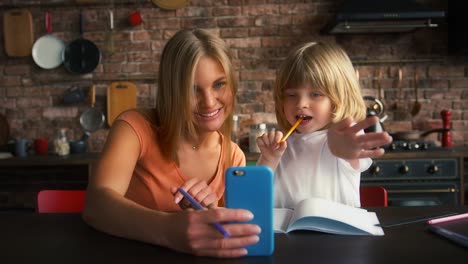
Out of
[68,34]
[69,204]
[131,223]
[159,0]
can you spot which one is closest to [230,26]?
[159,0]

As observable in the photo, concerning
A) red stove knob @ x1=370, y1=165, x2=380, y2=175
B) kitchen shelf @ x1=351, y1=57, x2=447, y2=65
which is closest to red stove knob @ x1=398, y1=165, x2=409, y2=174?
red stove knob @ x1=370, y1=165, x2=380, y2=175

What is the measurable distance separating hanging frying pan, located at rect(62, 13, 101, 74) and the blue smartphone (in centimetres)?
248

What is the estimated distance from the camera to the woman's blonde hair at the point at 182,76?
97 cm

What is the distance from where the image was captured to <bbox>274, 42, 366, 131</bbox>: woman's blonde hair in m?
1.04

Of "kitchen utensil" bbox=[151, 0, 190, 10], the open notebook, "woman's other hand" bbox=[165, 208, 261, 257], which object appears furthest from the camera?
"kitchen utensil" bbox=[151, 0, 190, 10]

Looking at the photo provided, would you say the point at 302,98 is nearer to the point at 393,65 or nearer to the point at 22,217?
the point at 22,217

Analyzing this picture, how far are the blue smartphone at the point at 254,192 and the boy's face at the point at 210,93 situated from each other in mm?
414

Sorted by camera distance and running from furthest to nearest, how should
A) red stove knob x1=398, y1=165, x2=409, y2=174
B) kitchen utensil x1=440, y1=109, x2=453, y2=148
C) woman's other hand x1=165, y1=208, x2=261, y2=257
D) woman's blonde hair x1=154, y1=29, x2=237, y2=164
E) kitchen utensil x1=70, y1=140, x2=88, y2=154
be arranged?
kitchen utensil x1=70, y1=140, x2=88, y2=154 < kitchen utensil x1=440, y1=109, x2=453, y2=148 < red stove knob x1=398, y1=165, x2=409, y2=174 < woman's blonde hair x1=154, y1=29, x2=237, y2=164 < woman's other hand x1=165, y1=208, x2=261, y2=257

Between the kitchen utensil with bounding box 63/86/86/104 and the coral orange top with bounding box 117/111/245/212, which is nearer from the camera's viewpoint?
the coral orange top with bounding box 117/111/245/212

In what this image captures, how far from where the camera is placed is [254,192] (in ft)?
2.00

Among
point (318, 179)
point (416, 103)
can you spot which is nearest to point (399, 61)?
point (416, 103)

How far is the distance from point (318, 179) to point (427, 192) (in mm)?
1471

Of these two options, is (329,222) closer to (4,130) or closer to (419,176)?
(419,176)

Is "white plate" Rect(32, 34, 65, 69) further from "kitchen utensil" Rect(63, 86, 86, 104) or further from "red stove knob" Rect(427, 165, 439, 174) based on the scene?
"red stove knob" Rect(427, 165, 439, 174)
